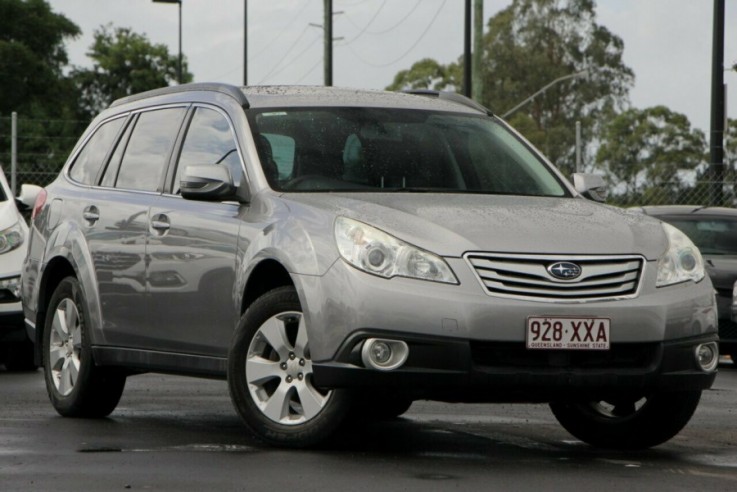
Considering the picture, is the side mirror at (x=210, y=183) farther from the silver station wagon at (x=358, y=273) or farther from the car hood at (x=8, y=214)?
the car hood at (x=8, y=214)

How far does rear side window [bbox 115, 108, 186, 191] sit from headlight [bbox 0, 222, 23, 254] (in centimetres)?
410

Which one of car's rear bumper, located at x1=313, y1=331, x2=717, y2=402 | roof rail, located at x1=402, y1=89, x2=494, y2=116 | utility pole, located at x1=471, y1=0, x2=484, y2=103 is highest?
utility pole, located at x1=471, y1=0, x2=484, y2=103

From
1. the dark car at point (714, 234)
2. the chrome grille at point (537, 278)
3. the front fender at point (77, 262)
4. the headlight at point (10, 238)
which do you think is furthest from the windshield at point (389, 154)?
the dark car at point (714, 234)

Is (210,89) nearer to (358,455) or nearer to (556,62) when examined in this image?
(358,455)

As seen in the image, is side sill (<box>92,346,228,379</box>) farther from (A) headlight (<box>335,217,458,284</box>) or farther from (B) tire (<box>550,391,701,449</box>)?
(B) tire (<box>550,391,701,449</box>)

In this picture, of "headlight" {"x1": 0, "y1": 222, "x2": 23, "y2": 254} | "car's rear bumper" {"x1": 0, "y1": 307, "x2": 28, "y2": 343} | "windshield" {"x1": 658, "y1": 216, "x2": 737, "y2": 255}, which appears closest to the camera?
"car's rear bumper" {"x1": 0, "y1": 307, "x2": 28, "y2": 343}

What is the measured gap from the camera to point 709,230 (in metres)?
16.9

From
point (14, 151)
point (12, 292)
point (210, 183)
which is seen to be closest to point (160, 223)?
point (210, 183)

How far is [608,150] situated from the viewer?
90.1 m

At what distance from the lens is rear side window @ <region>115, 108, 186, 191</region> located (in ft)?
30.2

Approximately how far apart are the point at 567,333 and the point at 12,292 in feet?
23.3

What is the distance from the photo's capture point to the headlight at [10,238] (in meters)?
13.6

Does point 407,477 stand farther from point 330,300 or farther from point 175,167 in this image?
point 175,167

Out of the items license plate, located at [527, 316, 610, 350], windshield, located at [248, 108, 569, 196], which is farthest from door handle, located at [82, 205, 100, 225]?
license plate, located at [527, 316, 610, 350]
